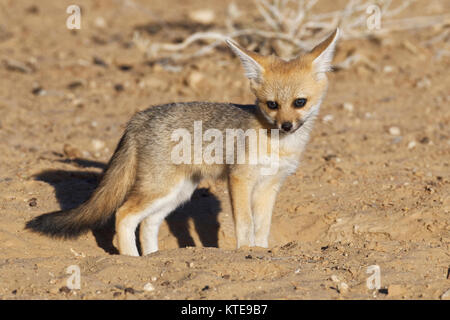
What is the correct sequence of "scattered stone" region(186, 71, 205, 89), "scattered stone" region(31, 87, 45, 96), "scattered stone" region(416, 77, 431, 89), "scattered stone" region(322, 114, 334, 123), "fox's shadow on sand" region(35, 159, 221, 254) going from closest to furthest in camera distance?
1. "fox's shadow on sand" region(35, 159, 221, 254)
2. "scattered stone" region(322, 114, 334, 123)
3. "scattered stone" region(416, 77, 431, 89)
4. "scattered stone" region(186, 71, 205, 89)
5. "scattered stone" region(31, 87, 45, 96)

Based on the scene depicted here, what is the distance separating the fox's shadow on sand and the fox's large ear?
169 cm

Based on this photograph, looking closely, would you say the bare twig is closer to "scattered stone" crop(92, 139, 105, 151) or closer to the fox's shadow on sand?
"scattered stone" crop(92, 139, 105, 151)

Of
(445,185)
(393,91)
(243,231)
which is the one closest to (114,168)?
(243,231)

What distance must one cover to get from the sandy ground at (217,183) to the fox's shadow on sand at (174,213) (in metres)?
0.02

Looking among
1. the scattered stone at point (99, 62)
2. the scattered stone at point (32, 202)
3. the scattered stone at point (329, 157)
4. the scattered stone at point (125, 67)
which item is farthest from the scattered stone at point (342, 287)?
the scattered stone at point (99, 62)

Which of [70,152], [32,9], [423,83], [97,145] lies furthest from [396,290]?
[32,9]

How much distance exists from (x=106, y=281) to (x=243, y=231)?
1.43m

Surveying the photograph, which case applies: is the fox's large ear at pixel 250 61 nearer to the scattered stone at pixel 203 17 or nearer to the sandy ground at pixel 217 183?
the sandy ground at pixel 217 183

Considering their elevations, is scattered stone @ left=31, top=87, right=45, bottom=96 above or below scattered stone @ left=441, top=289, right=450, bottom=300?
above

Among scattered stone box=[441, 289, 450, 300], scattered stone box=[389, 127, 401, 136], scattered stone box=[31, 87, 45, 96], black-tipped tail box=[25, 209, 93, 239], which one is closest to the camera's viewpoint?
scattered stone box=[441, 289, 450, 300]

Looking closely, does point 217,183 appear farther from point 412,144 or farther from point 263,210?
point 412,144

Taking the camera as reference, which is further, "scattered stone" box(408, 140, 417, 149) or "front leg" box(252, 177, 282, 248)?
"scattered stone" box(408, 140, 417, 149)

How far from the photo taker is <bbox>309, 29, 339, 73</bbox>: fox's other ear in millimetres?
5150

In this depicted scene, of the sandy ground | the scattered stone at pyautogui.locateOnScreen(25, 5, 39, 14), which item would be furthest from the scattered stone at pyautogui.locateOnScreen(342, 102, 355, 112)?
the scattered stone at pyautogui.locateOnScreen(25, 5, 39, 14)
